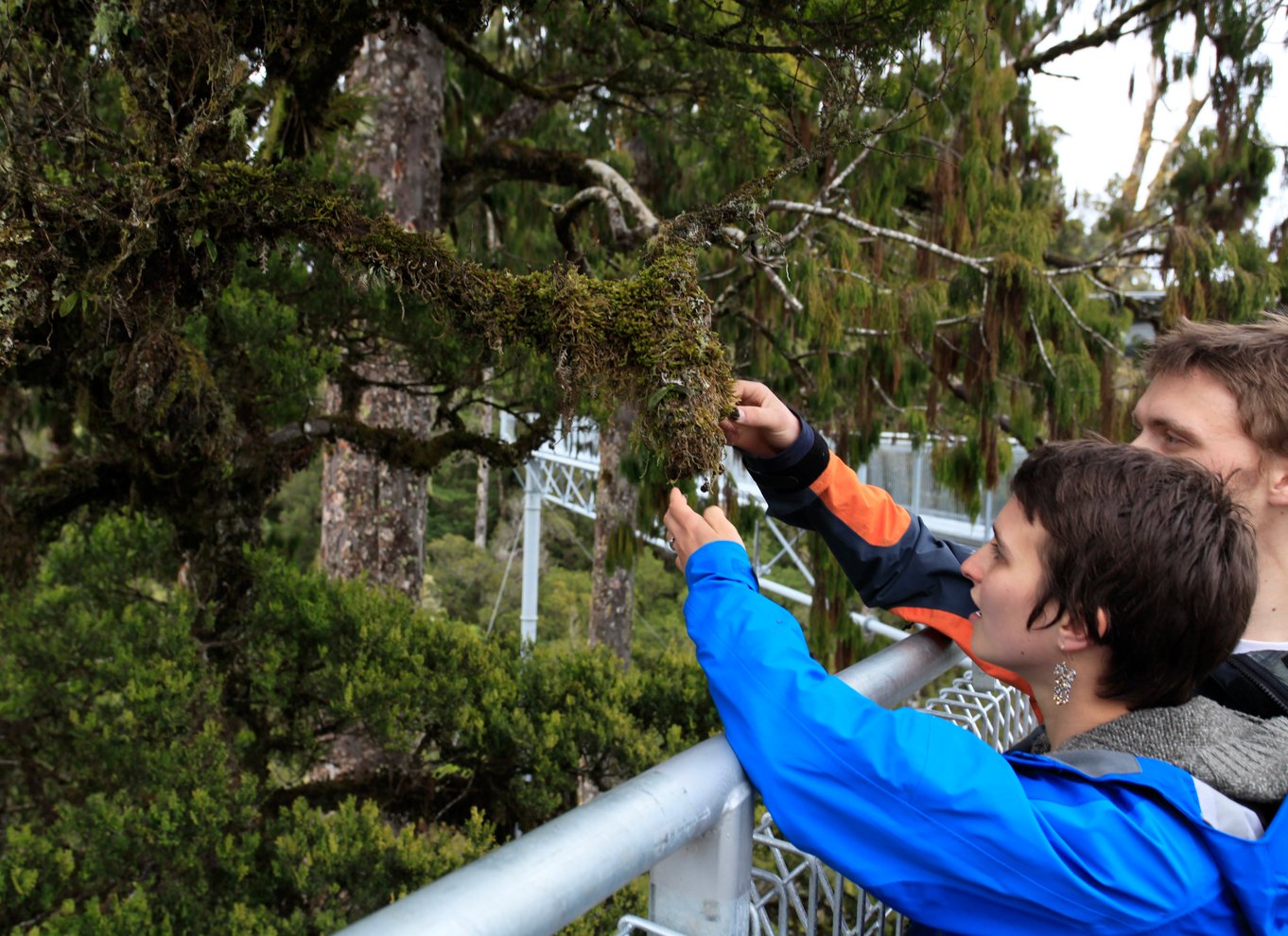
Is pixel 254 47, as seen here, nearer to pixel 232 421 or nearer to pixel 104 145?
pixel 104 145

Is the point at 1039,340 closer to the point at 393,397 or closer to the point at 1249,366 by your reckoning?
the point at 1249,366

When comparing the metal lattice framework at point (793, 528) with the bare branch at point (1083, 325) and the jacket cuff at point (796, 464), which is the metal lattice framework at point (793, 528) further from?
the jacket cuff at point (796, 464)

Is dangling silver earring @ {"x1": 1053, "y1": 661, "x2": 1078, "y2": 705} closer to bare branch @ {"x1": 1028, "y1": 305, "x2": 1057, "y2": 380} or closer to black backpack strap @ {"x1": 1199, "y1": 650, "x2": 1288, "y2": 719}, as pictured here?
black backpack strap @ {"x1": 1199, "y1": 650, "x2": 1288, "y2": 719}

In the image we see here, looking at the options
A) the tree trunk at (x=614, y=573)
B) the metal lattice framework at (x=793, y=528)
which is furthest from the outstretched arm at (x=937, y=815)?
the tree trunk at (x=614, y=573)

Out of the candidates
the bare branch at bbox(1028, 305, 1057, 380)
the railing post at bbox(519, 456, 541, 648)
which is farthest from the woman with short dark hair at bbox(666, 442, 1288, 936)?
the railing post at bbox(519, 456, 541, 648)

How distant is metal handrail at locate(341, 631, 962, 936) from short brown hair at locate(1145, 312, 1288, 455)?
90 cm

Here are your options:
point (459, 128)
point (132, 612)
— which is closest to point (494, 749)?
point (132, 612)

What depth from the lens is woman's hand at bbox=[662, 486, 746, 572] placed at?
1207mm

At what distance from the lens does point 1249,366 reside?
1.28 metres

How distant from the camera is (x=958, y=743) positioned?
90 cm

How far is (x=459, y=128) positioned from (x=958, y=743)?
5787 millimetres

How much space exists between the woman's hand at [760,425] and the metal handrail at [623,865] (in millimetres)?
619

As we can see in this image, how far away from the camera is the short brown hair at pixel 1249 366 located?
4.12 ft

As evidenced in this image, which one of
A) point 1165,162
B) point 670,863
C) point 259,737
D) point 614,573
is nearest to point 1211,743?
point 670,863
